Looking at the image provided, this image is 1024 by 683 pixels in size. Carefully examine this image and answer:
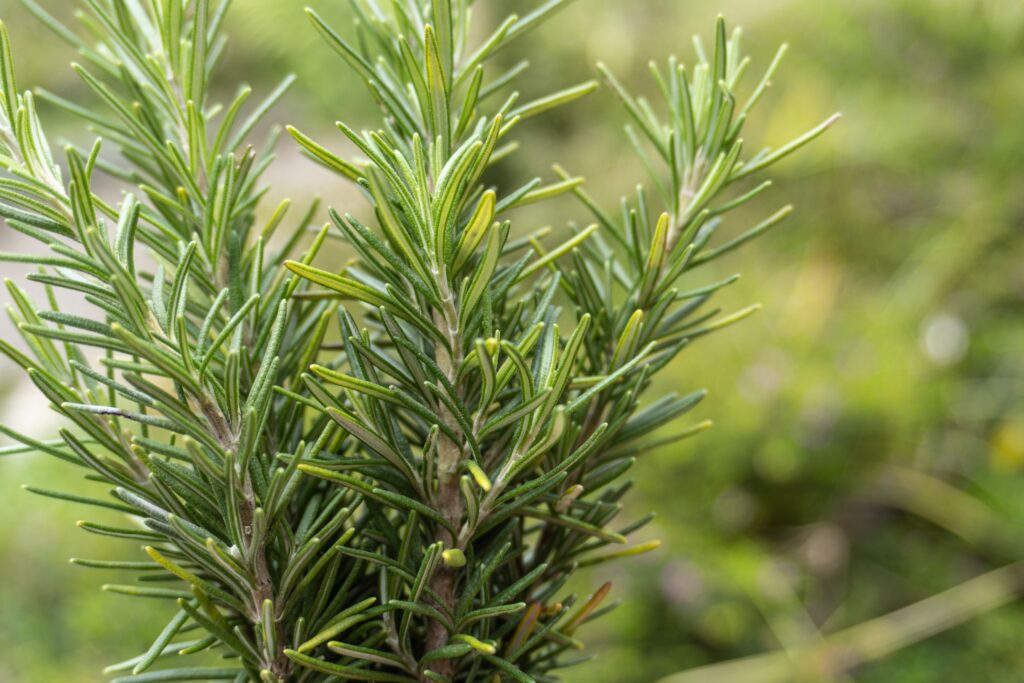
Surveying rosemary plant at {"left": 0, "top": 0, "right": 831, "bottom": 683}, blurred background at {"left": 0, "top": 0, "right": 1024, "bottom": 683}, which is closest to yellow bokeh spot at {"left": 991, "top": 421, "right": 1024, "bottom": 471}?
blurred background at {"left": 0, "top": 0, "right": 1024, "bottom": 683}

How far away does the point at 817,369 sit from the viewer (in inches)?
34.8

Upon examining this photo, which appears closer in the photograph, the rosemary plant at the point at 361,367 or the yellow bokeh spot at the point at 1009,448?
the rosemary plant at the point at 361,367

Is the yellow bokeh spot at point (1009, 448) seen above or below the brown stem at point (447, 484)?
below

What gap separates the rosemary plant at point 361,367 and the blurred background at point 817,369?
517mm

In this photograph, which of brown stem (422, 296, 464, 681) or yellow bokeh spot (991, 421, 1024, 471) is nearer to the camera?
brown stem (422, 296, 464, 681)

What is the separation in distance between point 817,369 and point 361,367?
80 centimetres

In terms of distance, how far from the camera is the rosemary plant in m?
0.16

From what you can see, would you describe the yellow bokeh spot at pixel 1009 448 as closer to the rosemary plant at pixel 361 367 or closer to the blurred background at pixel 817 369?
the blurred background at pixel 817 369

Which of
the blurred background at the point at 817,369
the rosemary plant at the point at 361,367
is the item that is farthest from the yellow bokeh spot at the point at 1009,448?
the rosemary plant at the point at 361,367

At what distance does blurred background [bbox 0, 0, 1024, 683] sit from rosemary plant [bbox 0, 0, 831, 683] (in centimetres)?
52

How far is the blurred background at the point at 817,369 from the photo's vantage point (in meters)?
0.72

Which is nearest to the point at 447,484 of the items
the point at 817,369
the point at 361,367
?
the point at 361,367

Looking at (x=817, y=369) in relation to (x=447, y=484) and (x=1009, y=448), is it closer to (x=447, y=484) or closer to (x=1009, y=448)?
(x=1009, y=448)

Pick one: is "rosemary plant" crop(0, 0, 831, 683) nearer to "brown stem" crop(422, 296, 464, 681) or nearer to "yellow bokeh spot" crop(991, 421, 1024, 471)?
"brown stem" crop(422, 296, 464, 681)
